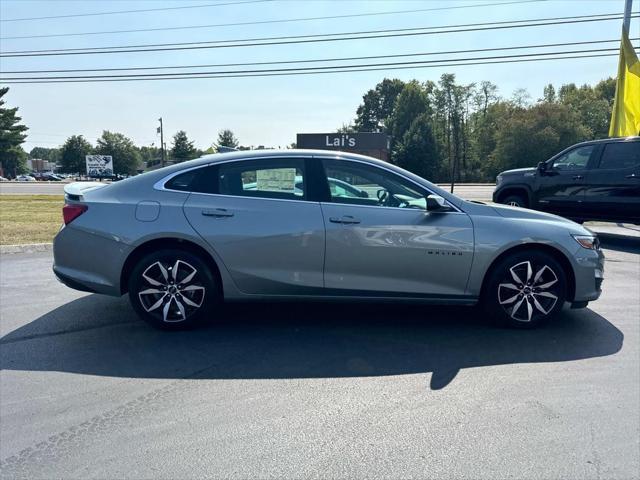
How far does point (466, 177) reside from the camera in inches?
2785

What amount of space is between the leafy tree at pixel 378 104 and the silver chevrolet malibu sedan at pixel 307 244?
3847 inches

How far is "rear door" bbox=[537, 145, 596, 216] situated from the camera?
983 cm

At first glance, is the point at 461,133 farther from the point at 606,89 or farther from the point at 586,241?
the point at 586,241

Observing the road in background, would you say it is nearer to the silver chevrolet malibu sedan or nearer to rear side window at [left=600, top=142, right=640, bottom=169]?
rear side window at [left=600, top=142, right=640, bottom=169]

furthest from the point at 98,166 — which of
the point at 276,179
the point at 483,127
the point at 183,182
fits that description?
the point at 276,179

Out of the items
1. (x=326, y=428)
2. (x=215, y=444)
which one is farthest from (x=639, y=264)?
(x=215, y=444)

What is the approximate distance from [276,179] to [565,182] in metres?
8.01

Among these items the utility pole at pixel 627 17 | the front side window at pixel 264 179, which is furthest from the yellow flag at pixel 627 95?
the front side window at pixel 264 179

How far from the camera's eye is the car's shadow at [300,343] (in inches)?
142

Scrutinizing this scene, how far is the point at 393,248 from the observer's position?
13.6ft

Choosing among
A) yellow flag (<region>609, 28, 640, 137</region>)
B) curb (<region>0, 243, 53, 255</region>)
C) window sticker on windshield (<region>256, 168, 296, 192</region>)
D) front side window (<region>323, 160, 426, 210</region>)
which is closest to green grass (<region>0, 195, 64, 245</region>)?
curb (<region>0, 243, 53, 255</region>)

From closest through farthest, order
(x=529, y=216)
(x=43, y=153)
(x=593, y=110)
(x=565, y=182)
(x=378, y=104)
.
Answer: (x=529, y=216) → (x=565, y=182) → (x=593, y=110) → (x=378, y=104) → (x=43, y=153)

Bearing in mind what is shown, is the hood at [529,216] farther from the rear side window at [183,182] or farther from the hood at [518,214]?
the rear side window at [183,182]

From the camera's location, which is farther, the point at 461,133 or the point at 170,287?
the point at 461,133
